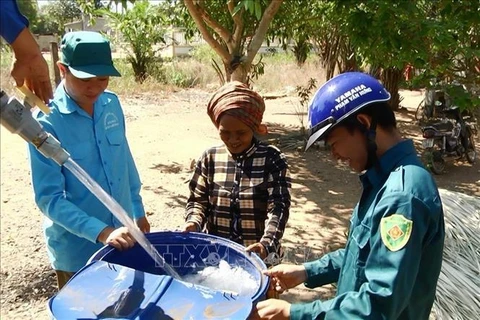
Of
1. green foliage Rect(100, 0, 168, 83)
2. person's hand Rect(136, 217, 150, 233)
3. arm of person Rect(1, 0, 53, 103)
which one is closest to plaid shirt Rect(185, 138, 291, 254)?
person's hand Rect(136, 217, 150, 233)

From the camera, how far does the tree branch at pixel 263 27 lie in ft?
12.5

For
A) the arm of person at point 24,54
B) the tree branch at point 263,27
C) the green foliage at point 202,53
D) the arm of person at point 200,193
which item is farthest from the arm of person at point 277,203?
the green foliage at point 202,53

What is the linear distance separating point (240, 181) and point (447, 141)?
5394mm

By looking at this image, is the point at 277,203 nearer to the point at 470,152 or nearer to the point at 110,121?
the point at 110,121

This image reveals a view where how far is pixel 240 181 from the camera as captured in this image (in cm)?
204

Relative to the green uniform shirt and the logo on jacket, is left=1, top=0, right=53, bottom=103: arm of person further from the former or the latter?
the green uniform shirt

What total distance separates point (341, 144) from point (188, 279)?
2.30ft

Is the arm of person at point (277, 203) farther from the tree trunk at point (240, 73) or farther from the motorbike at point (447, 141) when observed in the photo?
the motorbike at point (447, 141)

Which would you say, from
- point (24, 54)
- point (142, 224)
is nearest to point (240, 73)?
point (142, 224)

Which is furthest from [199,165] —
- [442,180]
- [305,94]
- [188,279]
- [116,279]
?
[305,94]

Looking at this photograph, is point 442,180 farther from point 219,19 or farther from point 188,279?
point 188,279

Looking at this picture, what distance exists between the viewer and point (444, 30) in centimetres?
289

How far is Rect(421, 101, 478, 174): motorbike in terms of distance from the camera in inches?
255

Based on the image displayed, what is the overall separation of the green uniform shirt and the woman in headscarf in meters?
0.60
